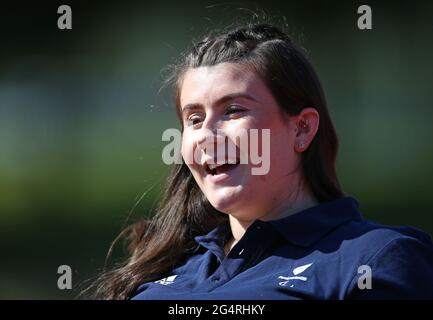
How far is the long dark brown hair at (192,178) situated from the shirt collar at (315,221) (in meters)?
0.08

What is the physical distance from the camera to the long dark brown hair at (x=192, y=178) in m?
1.81

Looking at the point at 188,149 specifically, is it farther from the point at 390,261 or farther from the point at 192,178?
the point at 390,261

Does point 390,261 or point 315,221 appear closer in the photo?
point 390,261

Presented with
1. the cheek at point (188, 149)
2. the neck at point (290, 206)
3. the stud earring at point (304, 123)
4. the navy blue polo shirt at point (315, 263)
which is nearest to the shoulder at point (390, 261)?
the navy blue polo shirt at point (315, 263)

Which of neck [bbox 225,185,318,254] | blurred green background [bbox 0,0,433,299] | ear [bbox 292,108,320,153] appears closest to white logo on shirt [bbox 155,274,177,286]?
neck [bbox 225,185,318,254]

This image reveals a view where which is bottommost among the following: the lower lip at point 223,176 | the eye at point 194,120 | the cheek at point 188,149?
the lower lip at point 223,176

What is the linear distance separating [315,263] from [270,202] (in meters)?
0.23

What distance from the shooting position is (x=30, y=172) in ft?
13.4

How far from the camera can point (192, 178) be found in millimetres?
2062

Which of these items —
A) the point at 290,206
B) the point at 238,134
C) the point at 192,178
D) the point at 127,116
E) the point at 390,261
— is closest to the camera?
the point at 390,261

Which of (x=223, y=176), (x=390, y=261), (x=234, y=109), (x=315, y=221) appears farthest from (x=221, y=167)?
(x=390, y=261)

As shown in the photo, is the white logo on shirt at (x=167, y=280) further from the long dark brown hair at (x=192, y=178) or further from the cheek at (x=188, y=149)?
the cheek at (x=188, y=149)
